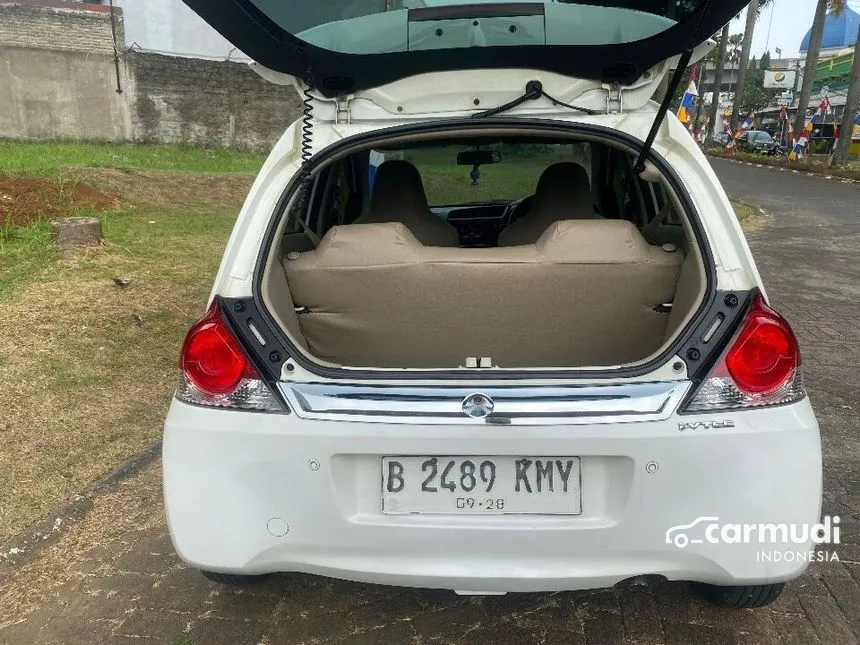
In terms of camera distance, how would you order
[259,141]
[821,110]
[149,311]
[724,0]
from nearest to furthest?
[724,0], [149,311], [259,141], [821,110]

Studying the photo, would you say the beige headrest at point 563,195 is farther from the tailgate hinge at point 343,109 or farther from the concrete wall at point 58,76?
the concrete wall at point 58,76

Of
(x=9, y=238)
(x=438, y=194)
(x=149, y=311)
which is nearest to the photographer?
(x=438, y=194)

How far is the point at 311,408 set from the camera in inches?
74.5

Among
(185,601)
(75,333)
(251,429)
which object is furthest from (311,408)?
(75,333)

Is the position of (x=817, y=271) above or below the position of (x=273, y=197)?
below

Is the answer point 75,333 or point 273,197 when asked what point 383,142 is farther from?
point 75,333

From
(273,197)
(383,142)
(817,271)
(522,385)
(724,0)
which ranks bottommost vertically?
(817,271)

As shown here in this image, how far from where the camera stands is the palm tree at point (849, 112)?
19797mm

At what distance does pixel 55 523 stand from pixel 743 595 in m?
2.60

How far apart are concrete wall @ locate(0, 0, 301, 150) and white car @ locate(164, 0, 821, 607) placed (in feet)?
53.4

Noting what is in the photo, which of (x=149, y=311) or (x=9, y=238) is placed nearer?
(x=149, y=311)

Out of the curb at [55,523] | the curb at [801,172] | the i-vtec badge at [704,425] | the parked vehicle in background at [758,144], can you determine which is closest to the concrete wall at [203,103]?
the curb at [801,172]

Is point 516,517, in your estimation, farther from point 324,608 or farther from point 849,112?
point 849,112

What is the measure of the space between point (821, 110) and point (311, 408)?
3484cm
